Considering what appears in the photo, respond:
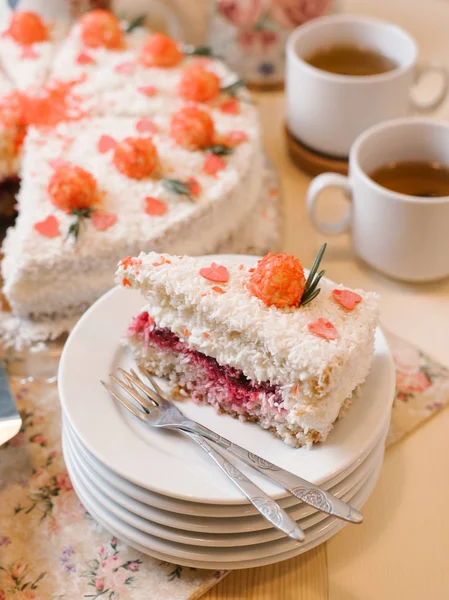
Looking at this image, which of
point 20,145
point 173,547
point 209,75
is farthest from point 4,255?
point 173,547

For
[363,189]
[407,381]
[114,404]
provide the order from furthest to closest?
[363,189] → [407,381] → [114,404]

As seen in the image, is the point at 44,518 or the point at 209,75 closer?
the point at 44,518

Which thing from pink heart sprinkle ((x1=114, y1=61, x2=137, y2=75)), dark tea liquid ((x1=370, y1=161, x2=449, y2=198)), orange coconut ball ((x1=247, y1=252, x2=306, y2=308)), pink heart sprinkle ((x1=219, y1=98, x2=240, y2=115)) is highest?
orange coconut ball ((x1=247, y1=252, x2=306, y2=308))

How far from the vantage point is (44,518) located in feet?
3.48

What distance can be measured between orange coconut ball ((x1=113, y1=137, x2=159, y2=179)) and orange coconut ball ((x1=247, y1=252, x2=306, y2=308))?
A: 0.51 meters

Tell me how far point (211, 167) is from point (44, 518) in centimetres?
75

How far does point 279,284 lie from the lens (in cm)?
98

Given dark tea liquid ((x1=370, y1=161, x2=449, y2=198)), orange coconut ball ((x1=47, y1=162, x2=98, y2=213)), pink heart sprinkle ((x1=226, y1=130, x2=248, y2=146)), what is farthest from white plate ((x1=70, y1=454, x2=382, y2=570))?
pink heart sprinkle ((x1=226, y1=130, x2=248, y2=146))

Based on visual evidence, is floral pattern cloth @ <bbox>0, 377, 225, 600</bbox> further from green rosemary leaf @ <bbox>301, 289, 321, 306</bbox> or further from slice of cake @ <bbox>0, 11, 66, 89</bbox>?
slice of cake @ <bbox>0, 11, 66, 89</bbox>

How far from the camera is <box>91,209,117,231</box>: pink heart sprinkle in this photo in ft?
4.36

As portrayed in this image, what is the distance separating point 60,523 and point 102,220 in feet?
1.80

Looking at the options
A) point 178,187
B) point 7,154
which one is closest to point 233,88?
point 178,187

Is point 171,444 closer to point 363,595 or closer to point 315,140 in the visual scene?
point 363,595

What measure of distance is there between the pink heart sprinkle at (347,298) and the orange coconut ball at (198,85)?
0.78 meters
